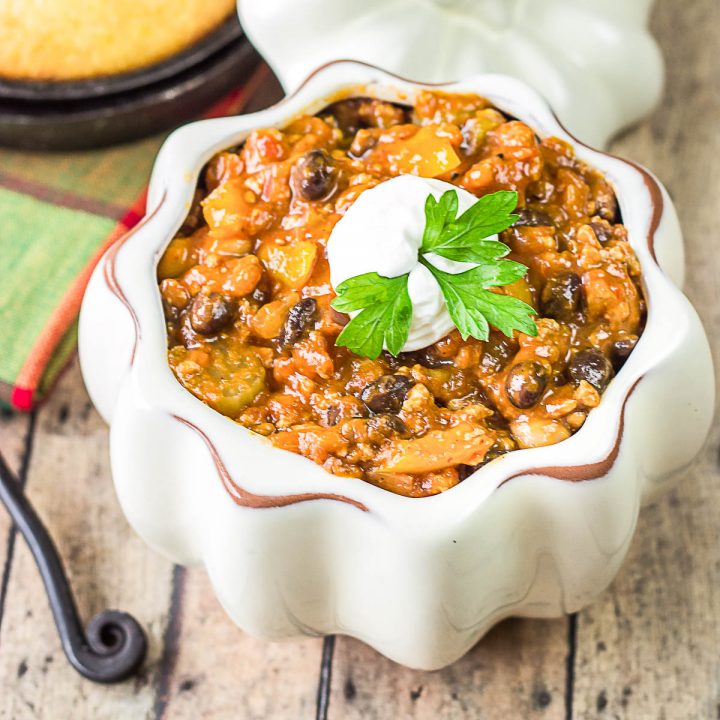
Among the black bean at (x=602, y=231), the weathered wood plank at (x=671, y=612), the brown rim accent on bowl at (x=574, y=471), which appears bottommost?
the weathered wood plank at (x=671, y=612)

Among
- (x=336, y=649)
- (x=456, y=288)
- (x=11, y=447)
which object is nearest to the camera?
(x=456, y=288)

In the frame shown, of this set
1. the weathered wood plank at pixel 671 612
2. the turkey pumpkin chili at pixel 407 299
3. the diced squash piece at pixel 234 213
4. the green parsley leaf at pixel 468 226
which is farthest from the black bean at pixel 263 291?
the weathered wood plank at pixel 671 612

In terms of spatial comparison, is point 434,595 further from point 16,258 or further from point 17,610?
point 16,258

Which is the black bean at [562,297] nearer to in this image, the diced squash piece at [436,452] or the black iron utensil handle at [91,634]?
the diced squash piece at [436,452]

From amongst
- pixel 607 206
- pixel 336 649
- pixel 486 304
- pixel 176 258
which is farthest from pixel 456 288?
pixel 336 649

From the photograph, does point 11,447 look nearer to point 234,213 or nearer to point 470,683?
point 234,213

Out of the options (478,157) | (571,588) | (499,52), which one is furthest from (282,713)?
(499,52)
